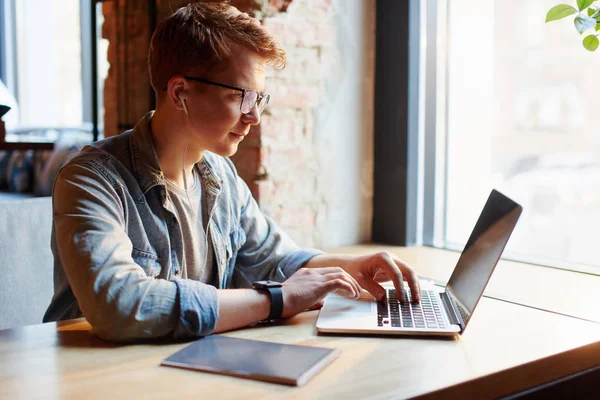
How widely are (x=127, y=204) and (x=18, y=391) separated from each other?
51 cm

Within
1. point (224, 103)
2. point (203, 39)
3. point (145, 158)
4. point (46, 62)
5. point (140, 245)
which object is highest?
point (46, 62)

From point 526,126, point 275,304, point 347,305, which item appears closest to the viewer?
point 275,304

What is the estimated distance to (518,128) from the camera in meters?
2.11

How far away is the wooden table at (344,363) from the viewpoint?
3.20 feet

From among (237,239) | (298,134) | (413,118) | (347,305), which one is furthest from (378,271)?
(413,118)

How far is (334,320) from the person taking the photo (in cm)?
130

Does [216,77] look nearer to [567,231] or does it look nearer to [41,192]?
[567,231]

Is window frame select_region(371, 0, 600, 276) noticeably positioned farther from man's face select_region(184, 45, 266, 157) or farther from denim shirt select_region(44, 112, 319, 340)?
man's face select_region(184, 45, 266, 157)

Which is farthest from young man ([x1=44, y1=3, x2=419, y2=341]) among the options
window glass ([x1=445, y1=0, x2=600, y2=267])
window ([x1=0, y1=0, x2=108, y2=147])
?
window ([x1=0, y1=0, x2=108, y2=147])

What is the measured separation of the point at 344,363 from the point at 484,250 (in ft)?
1.39

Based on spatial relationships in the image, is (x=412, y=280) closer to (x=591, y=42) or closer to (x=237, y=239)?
(x=237, y=239)

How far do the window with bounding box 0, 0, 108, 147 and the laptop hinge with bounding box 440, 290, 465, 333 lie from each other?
4560 mm

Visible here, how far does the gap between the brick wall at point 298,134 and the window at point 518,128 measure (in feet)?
0.94

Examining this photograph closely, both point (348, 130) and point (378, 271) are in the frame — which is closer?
point (378, 271)
